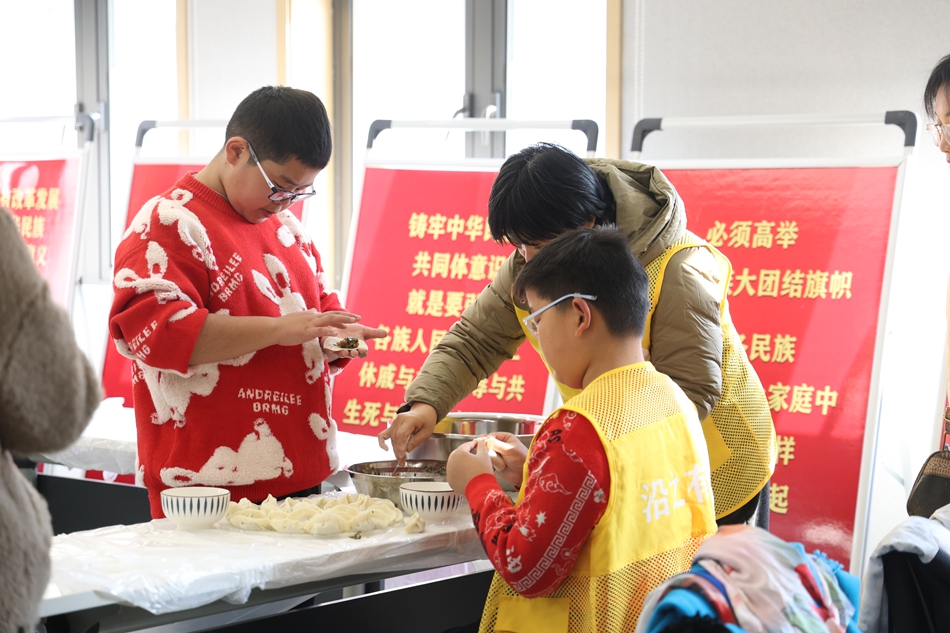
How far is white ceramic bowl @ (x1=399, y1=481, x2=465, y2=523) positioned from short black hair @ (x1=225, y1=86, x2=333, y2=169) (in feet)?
2.15

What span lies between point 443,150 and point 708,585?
11.1ft

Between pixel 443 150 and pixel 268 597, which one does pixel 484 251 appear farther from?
pixel 268 597

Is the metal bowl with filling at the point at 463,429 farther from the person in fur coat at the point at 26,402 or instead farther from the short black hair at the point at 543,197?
the person in fur coat at the point at 26,402

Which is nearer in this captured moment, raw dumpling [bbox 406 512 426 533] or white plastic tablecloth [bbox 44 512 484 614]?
white plastic tablecloth [bbox 44 512 484 614]

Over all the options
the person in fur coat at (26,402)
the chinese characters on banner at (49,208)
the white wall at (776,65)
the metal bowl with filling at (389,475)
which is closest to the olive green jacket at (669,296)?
the metal bowl with filling at (389,475)

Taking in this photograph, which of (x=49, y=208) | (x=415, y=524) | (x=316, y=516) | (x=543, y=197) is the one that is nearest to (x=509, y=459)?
(x=415, y=524)

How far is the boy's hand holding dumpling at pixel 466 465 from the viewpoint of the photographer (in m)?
1.37

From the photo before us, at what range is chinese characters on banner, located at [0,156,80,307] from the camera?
3.93 metres

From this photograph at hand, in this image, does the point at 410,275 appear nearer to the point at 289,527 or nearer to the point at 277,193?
the point at 277,193

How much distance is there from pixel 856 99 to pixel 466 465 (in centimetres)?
215

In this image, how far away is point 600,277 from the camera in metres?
1.27

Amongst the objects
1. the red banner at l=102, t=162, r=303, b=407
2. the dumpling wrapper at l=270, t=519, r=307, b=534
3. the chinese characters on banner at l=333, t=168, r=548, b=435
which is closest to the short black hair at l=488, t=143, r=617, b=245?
the dumpling wrapper at l=270, t=519, r=307, b=534

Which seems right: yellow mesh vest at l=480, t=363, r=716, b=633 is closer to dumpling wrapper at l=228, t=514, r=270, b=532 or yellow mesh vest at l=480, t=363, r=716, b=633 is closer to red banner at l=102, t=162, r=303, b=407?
dumpling wrapper at l=228, t=514, r=270, b=532

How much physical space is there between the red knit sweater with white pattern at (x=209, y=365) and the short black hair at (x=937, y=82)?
1345 mm
